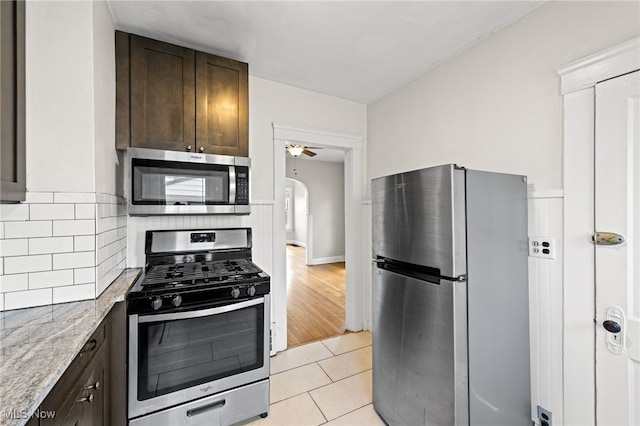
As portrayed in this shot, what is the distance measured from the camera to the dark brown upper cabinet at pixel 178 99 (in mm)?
1747

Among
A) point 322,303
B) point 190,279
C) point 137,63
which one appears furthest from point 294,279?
point 137,63

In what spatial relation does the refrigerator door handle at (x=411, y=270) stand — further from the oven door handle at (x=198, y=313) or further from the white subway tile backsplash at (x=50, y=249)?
the white subway tile backsplash at (x=50, y=249)

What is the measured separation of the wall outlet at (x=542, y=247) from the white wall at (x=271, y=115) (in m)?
1.97

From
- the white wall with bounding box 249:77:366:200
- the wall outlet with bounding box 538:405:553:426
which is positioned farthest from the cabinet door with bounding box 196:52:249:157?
the wall outlet with bounding box 538:405:553:426

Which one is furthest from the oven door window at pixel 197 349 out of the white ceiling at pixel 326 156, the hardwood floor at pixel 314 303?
the white ceiling at pixel 326 156

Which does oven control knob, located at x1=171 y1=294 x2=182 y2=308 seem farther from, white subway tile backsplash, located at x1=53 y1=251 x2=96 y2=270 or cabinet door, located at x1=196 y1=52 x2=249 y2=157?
cabinet door, located at x1=196 y1=52 x2=249 y2=157

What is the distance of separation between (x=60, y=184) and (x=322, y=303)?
126 inches

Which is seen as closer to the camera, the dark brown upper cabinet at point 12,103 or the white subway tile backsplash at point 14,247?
the dark brown upper cabinet at point 12,103

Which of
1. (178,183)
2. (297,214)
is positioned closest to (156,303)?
(178,183)

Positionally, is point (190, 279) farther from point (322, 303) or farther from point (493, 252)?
point (322, 303)

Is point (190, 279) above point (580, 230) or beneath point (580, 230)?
beneath

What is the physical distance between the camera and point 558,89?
149 cm

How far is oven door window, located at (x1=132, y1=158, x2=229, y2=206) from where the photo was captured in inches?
69.6

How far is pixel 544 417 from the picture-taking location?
1.52 m
